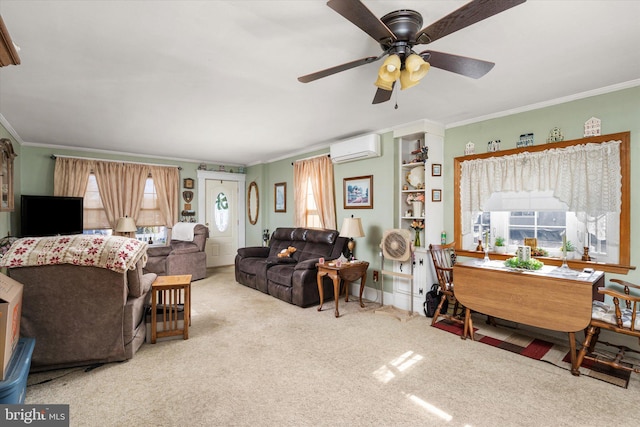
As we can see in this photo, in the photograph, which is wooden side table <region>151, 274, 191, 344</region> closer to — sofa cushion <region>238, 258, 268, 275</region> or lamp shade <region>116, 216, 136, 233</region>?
sofa cushion <region>238, 258, 268, 275</region>

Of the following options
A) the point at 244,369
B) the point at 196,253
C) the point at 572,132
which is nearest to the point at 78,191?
the point at 196,253

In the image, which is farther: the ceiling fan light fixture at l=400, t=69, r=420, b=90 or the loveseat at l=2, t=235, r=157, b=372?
the loveseat at l=2, t=235, r=157, b=372

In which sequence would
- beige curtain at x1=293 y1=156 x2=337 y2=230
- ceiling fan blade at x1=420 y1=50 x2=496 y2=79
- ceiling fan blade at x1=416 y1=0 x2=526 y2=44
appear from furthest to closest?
beige curtain at x1=293 y1=156 x2=337 y2=230
ceiling fan blade at x1=420 y1=50 x2=496 y2=79
ceiling fan blade at x1=416 y1=0 x2=526 y2=44

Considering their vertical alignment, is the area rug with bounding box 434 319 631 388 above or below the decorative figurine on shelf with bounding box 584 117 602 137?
below

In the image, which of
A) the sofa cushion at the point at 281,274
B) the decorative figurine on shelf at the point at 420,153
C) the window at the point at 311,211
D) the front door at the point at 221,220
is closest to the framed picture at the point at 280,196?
the window at the point at 311,211

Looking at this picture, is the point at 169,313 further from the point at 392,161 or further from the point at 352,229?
the point at 392,161

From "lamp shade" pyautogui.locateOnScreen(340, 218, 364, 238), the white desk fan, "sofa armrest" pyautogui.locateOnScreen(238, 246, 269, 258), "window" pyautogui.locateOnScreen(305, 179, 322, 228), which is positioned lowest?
"sofa armrest" pyautogui.locateOnScreen(238, 246, 269, 258)

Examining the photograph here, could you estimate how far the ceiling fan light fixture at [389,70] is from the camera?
63.2 inches

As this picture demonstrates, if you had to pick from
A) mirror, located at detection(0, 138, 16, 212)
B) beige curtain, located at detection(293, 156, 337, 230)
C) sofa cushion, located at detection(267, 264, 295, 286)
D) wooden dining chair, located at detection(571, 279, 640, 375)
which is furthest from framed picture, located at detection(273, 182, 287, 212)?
wooden dining chair, located at detection(571, 279, 640, 375)

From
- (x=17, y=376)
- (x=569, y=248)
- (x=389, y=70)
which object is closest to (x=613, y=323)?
(x=569, y=248)

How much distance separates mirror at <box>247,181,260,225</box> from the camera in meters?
6.73

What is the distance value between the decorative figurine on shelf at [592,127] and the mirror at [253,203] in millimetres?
5460

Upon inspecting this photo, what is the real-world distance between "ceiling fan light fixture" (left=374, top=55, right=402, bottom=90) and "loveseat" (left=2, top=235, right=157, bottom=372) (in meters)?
2.25

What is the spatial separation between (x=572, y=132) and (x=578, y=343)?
1972 millimetres
